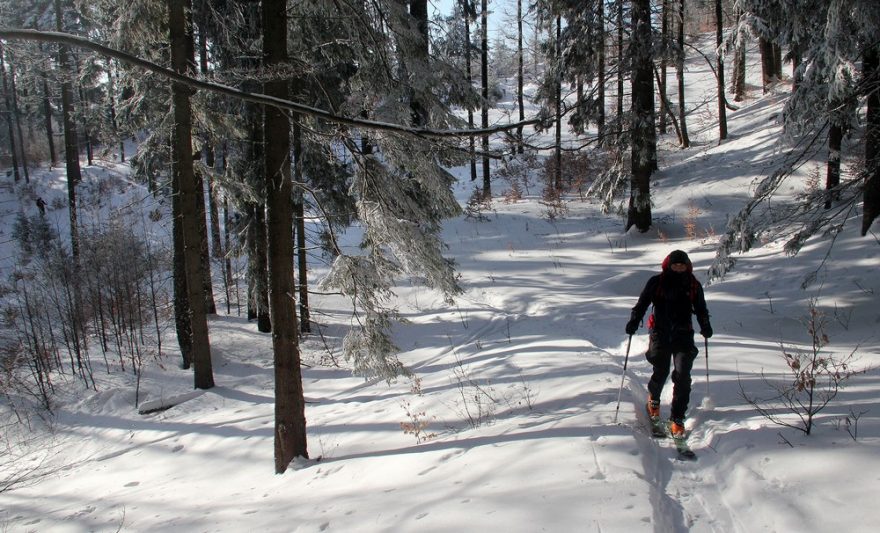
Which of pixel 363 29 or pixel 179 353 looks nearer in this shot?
pixel 363 29

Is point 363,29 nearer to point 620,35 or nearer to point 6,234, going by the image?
point 620,35

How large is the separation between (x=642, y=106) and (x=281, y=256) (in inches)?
451

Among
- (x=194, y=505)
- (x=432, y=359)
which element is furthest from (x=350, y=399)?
(x=194, y=505)

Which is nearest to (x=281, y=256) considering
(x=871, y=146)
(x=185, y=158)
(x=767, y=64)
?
(x=185, y=158)

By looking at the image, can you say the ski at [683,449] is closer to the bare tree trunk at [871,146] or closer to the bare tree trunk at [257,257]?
the bare tree trunk at [871,146]

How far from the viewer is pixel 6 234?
28.0 metres

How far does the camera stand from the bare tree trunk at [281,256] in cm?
541

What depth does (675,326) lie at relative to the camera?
518cm

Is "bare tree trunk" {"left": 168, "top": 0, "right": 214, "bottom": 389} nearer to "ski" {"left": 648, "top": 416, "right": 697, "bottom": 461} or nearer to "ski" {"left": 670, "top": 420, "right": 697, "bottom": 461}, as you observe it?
"ski" {"left": 648, "top": 416, "right": 697, "bottom": 461}

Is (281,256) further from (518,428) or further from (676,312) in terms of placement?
(676,312)

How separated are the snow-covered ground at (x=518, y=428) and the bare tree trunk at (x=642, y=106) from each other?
147 cm

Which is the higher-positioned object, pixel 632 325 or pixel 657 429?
pixel 632 325

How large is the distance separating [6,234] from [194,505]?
31.8m

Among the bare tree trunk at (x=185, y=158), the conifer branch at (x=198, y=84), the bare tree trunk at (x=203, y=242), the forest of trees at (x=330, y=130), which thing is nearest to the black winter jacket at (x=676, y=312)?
the forest of trees at (x=330, y=130)
